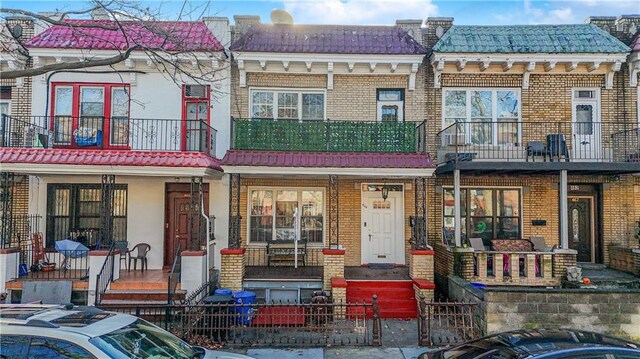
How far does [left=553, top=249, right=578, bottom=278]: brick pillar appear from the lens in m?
10.5

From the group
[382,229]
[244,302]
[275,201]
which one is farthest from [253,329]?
[382,229]

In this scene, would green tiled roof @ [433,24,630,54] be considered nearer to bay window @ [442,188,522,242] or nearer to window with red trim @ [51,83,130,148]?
bay window @ [442,188,522,242]

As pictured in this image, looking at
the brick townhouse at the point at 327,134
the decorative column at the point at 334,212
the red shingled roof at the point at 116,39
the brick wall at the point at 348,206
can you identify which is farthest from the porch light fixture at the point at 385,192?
the red shingled roof at the point at 116,39

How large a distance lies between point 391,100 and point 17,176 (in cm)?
1212

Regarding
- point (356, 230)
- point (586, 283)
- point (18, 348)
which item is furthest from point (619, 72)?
point (18, 348)

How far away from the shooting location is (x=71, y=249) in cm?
1052

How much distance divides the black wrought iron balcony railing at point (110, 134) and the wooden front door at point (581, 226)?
11.9 metres

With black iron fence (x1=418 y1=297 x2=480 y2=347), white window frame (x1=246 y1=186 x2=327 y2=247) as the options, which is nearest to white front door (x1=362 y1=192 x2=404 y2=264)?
white window frame (x1=246 y1=186 x2=327 y2=247)

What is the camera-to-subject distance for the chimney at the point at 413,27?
41.7 feet

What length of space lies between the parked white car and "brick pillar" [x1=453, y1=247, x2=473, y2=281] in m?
7.70

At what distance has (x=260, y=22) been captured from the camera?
13.0 m

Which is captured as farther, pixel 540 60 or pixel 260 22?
pixel 260 22

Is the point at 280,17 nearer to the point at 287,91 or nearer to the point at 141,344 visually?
the point at 287,91

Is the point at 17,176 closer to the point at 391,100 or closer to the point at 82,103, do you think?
the point at 82,103
